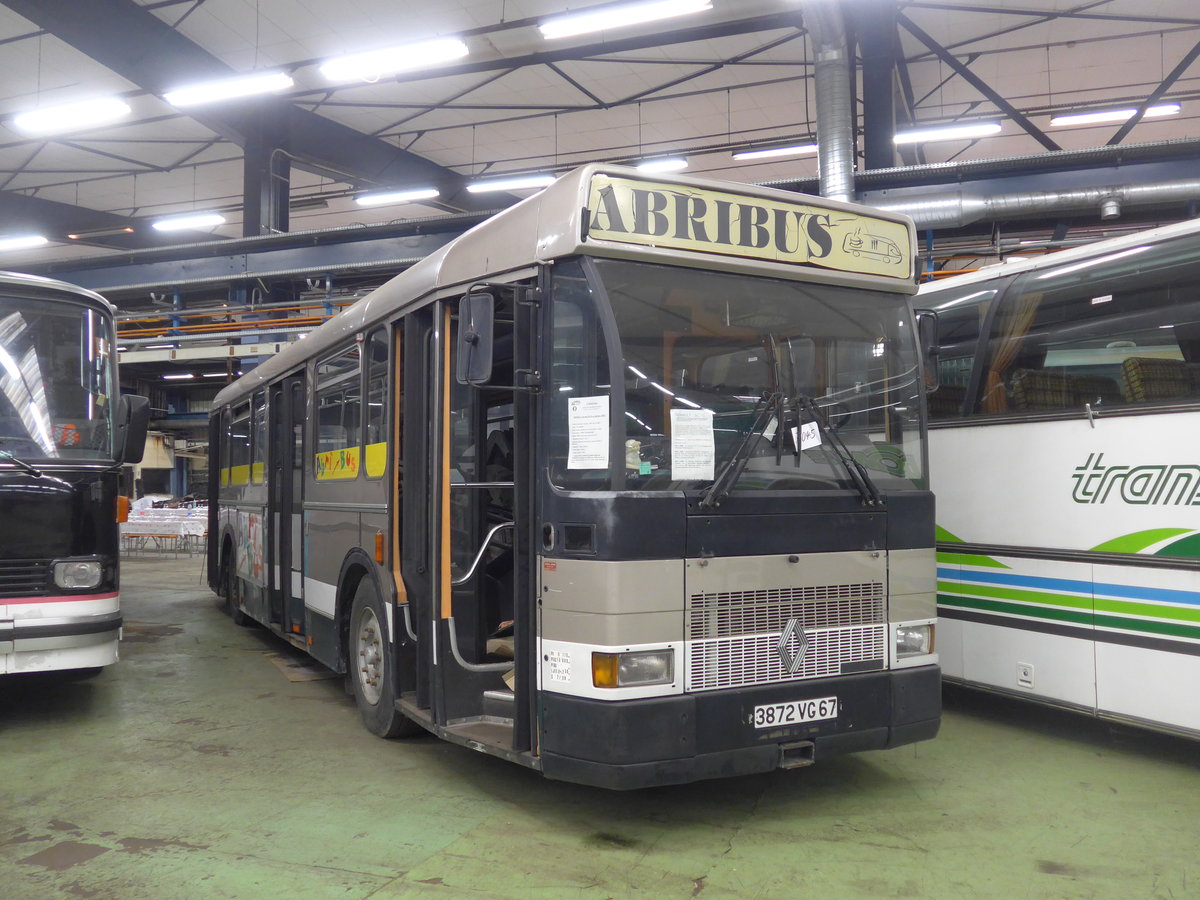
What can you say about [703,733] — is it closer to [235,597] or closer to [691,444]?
[691,444]

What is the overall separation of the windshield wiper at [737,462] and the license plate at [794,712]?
0.98 meters

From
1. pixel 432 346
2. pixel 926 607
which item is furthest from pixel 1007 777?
pixel 432 346

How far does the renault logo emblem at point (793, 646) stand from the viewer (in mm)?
4273

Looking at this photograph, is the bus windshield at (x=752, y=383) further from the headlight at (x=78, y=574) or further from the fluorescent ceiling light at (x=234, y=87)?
the fluorescent ceiling light at (x=234, y=87)

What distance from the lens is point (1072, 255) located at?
5941 millimetres

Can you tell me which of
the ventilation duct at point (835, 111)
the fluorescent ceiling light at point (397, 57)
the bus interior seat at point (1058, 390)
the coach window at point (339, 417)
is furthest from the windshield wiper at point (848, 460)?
the fluorescent ceiling light at point (397, 57)

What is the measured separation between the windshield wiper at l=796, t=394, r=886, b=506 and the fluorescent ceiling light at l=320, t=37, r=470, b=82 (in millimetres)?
7835

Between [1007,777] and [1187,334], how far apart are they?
104 inches

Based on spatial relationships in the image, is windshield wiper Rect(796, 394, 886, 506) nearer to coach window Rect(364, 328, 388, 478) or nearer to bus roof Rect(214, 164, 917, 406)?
bus roof Rect(214, 164, 917, 406)

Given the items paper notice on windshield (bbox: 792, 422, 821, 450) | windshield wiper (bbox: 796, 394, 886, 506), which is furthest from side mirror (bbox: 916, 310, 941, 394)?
paper notice on windshield (bbox: 792, 422, 821, 450)

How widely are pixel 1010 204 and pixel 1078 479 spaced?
7.49 m

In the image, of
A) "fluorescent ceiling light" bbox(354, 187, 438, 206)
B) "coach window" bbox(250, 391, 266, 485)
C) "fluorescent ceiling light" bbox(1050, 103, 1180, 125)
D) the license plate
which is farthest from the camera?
"fluorescent ceiling light" bbox(354, 187, 438, 206)

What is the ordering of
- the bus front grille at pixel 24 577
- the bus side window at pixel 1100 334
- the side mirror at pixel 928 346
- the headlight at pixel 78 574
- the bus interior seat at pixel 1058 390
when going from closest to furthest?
the side mirror at pixel 928 346
the bus side window at pixel 1100 334
the bus interior seat at pixel 1058 390
the bus front grille at pixel 24 577
the headlight at pixel 78 574

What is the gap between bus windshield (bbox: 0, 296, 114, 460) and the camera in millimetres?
5996
